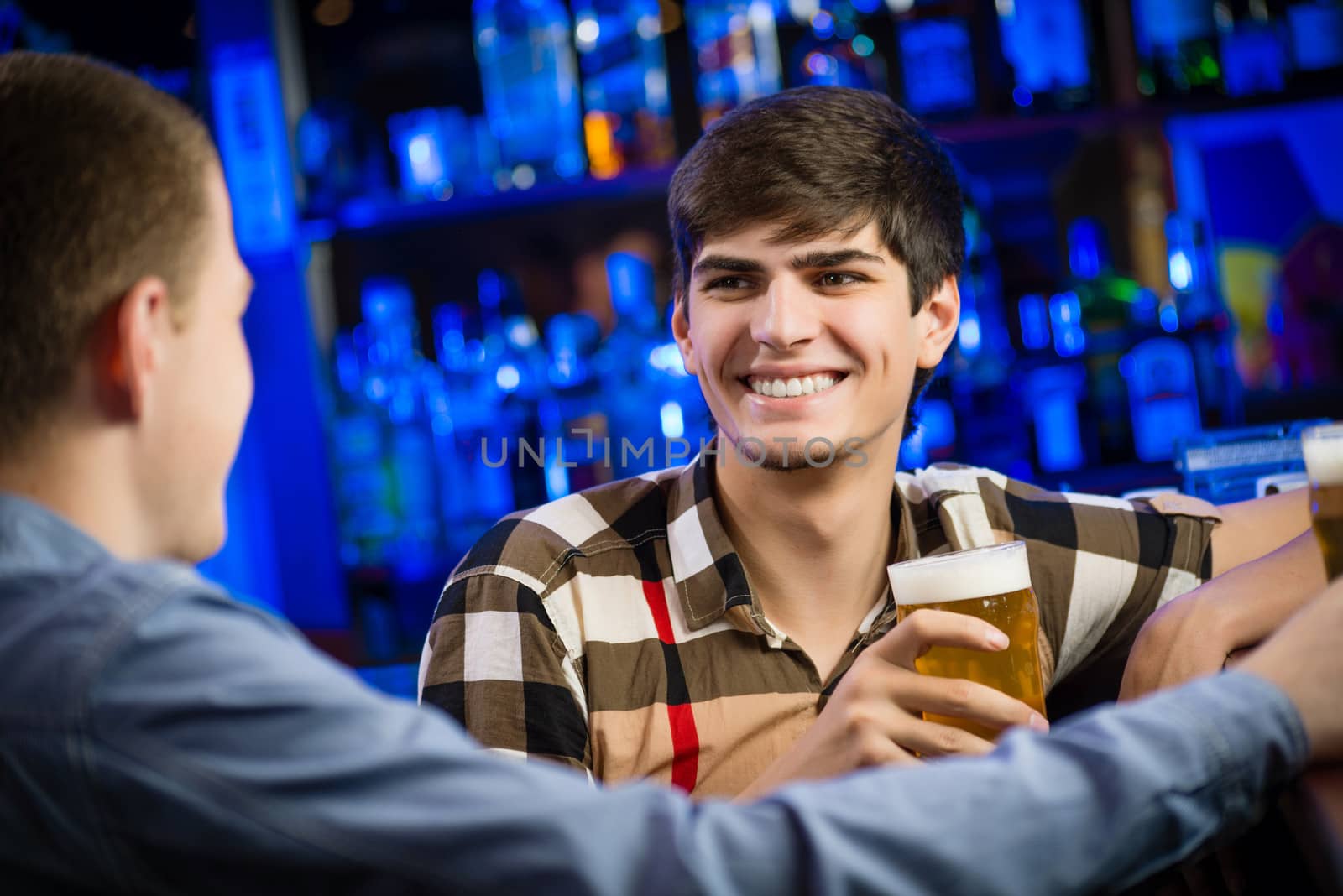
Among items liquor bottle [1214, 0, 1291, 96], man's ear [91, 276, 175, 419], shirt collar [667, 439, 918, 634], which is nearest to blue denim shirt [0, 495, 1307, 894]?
man's ear [91, 276, 175, 419]

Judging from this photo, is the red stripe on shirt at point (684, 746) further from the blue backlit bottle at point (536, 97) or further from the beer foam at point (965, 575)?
the blue backlit bottle at point (536, 97)

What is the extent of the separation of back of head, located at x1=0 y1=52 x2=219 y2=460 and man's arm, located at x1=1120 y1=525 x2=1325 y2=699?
0.93 m

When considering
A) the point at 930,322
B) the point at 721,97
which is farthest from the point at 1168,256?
the point at 930,322

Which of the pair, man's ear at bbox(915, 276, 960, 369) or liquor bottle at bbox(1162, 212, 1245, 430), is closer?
man's ear at bbox(915, 276, 960, 369)

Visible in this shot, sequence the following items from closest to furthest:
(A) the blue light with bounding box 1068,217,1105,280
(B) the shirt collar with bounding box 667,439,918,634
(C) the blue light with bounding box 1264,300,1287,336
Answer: (B) the shirt collar with bounding box 667,439,918,634 < (A) the blue light with bounding box 1068,217,1105,280 < (C) the blue light with bounding box 1264,300,1287,336

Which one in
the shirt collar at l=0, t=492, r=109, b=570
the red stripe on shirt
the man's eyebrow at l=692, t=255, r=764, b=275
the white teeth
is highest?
the man's eyebrow at l=692, t=255, r=764, b=275

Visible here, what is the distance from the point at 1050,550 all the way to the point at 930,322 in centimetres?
40

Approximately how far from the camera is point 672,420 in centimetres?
300

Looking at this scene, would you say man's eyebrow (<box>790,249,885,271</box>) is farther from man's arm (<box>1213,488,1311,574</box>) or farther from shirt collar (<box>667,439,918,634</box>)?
man's arm (<box>1213,488,1311,574</box>)

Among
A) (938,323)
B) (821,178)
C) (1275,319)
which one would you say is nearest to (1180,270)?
(1275,319)

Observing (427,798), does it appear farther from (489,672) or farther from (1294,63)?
(1294,63)

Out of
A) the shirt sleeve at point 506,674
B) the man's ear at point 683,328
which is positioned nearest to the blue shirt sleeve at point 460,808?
the shirt sleeve at point 506,674

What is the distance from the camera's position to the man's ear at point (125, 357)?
834 mm

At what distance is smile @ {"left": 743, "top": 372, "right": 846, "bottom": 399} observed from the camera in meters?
1.58
